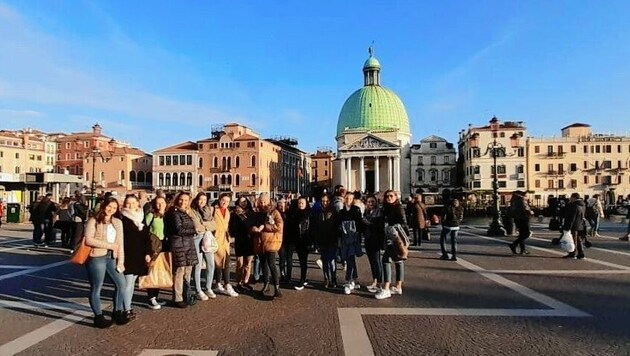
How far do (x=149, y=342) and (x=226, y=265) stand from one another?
3.06m

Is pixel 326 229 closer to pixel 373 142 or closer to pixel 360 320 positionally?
pixel 360 320

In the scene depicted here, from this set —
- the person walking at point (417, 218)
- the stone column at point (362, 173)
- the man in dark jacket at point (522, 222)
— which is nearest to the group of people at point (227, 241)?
the person walking at point (417, 218)

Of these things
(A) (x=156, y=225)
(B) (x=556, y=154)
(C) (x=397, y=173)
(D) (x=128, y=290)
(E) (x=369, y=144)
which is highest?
(E) (x=369, y=144)

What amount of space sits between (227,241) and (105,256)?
9.21ft

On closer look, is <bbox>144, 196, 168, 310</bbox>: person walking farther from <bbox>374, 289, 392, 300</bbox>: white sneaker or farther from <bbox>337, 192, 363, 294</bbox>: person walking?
<bbox>374, 289, 392, 300</bbox>: white sneaker

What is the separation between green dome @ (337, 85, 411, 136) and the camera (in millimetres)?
87375

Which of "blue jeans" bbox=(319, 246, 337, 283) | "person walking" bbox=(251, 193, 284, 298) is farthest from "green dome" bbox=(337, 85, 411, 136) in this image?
"person walking" bbox=(251, 193, 284, 298)

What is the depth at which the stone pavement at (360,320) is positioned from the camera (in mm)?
5551

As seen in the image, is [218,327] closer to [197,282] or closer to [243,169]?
[197,282]

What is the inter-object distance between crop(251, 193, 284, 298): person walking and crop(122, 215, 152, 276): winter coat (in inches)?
81.0

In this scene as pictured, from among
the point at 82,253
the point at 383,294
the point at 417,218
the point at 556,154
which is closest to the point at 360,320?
the point at 383,294

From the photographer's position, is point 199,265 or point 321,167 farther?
point 321,167

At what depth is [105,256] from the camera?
6.41 metres

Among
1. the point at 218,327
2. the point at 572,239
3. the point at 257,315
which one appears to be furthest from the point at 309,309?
the point at 572,239
